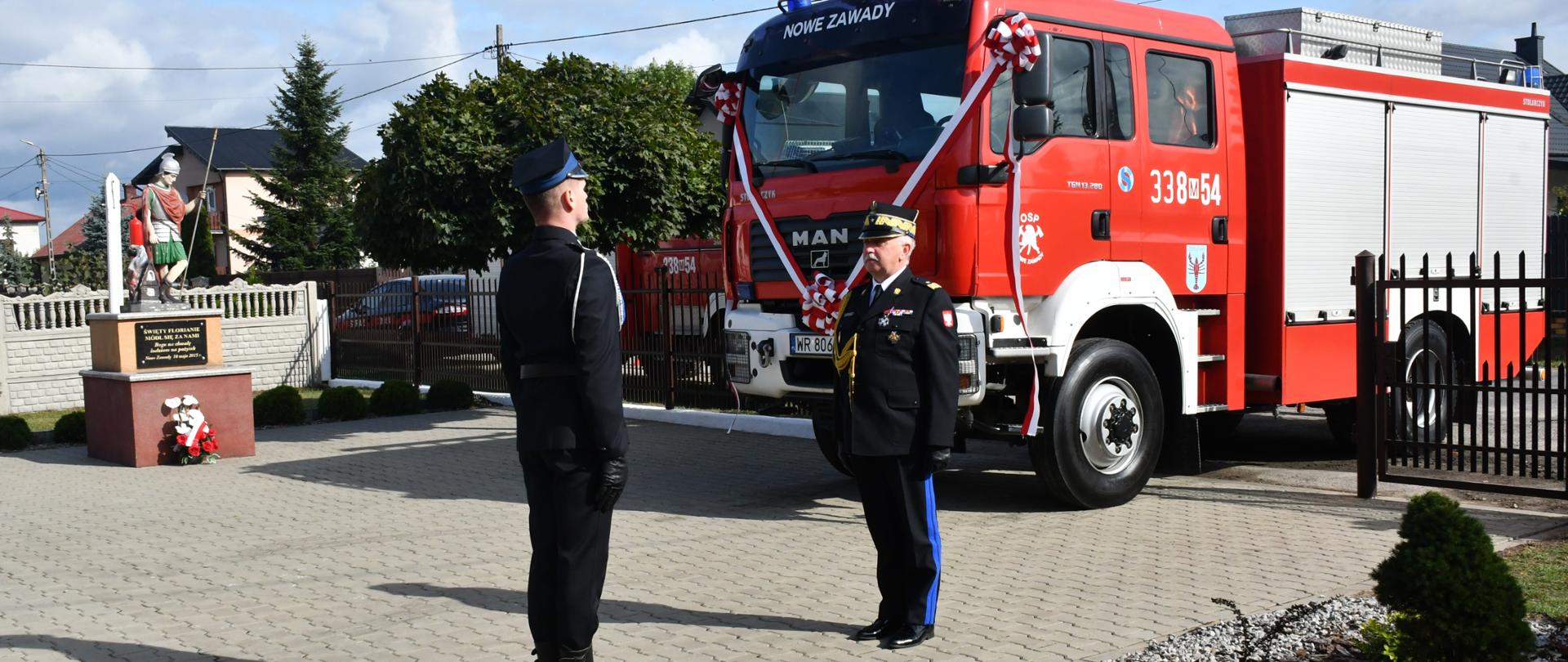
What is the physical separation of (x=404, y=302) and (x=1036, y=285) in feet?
43.6

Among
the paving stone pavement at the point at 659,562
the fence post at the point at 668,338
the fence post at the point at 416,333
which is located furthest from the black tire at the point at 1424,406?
the fence post at the point at 416,333

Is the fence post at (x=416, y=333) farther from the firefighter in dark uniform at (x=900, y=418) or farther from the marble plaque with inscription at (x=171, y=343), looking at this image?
the firefighter in dark uniform at (x=900, y=418)

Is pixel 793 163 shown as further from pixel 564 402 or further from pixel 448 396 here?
pixel 448 396

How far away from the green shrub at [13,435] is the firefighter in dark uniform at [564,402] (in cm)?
1129

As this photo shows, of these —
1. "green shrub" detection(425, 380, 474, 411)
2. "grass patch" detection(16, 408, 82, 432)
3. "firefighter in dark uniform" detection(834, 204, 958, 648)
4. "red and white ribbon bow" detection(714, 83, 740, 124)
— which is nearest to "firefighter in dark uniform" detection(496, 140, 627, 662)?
"firefighter in dark uniform" detection(834, 204, 958, 648)

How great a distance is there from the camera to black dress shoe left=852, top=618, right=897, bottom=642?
229 inches

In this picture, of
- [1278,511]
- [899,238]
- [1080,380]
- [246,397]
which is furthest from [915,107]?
[246,397]

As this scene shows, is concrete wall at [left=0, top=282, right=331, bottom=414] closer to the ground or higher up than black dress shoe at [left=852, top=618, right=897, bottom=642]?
higher up

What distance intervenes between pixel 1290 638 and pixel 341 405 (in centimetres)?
1279

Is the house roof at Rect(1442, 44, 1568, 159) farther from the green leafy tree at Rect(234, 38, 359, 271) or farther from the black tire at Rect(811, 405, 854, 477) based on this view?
the green leafy tree at Rect(234, 38, 359, 271)

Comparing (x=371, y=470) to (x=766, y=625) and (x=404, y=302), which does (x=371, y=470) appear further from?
(x=404, y=302)

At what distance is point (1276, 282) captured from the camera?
9469 millimetres

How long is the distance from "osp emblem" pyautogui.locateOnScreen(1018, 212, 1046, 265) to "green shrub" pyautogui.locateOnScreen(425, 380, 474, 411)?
1024 centimetres

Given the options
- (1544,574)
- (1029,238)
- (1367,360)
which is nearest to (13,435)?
(1029,238)
